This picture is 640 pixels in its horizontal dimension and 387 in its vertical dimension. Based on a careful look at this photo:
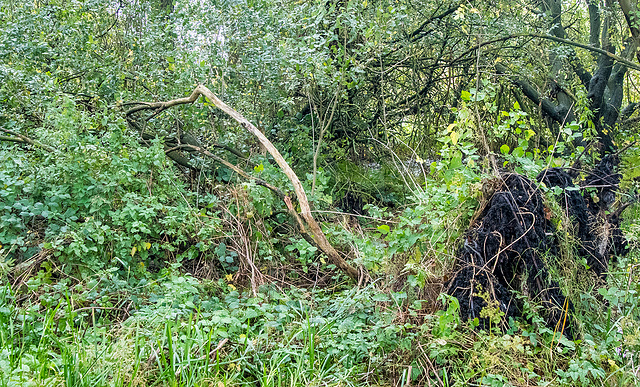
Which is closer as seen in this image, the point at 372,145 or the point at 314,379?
the point at 314,379

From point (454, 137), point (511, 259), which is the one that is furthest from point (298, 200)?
point (511, 259)

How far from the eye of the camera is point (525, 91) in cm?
755

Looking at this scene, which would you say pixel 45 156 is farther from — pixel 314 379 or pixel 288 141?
pixel 314 379

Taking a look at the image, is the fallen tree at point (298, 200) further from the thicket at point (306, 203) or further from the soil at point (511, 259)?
the soil at point (511, 259)

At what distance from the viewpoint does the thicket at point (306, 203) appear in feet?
10.2

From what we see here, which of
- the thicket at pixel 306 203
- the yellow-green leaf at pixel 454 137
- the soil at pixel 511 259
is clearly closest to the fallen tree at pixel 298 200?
the thicket at pixel 306 203

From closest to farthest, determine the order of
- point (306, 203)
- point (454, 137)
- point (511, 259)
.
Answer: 1. point (511, 259)
2. point (454, 137)
3. point (306, 203)

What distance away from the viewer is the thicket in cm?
312


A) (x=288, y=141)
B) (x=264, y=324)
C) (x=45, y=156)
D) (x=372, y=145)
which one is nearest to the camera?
(x=264, y=324)

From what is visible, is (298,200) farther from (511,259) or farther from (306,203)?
(511,259)

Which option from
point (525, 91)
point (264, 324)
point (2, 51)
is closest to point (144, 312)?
point (264, 324)

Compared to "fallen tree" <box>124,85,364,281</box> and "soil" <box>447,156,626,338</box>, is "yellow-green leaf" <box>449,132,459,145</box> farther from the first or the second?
"fallen tree" <box>124,85,364,281</box>

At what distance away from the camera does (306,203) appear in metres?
4.60

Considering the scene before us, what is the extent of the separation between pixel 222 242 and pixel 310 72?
2.25 metres
